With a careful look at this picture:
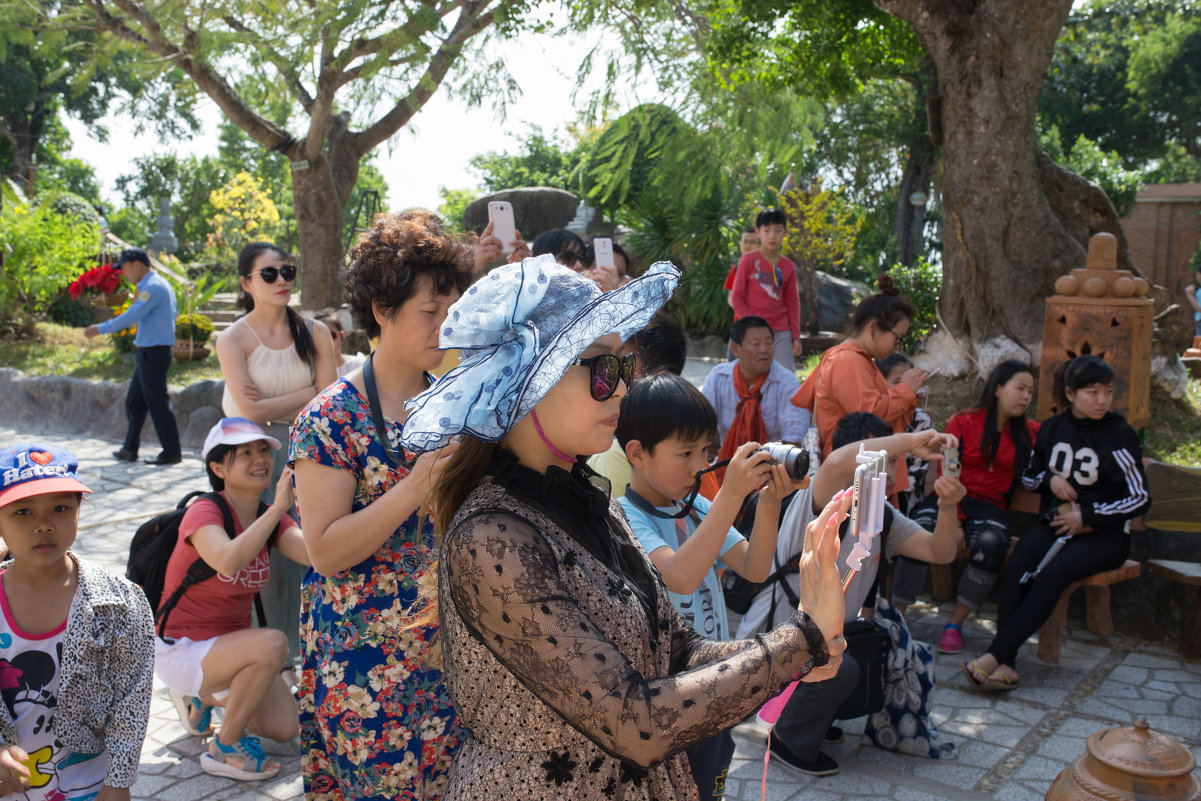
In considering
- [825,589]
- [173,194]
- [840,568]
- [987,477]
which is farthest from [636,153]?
[173,194]

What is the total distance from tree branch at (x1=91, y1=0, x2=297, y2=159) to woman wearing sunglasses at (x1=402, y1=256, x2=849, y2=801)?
35.5 feet

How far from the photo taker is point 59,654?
8.20 feet

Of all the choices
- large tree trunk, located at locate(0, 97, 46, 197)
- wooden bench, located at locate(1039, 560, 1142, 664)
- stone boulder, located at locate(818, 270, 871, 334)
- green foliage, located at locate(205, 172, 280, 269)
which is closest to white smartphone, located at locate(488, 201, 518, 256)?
wooden bench, located at locate(1039, 560, 1142, 664)

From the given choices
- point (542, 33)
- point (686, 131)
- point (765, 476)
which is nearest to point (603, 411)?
point (765, 476)

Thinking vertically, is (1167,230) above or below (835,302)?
above

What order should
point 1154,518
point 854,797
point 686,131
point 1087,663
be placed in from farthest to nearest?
1. point 686,131
2. point 1154,518
3. point 1087,663
4. point 854,797

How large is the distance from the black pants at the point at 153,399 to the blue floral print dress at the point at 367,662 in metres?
7.52

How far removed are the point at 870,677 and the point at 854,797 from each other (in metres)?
0.45

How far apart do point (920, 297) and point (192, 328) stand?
9.12m

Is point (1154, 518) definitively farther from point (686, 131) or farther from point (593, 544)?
point (686, 131)

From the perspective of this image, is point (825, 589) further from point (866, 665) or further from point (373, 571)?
point (866, 665)

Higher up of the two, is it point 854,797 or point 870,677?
point 870,677

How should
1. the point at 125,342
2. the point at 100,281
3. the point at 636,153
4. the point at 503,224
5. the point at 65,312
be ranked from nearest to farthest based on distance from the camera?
the point at 503,224, the point at 100,281, the point at 125,342, the point at 65,312, the point at 636,153

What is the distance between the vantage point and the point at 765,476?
2158 mm
